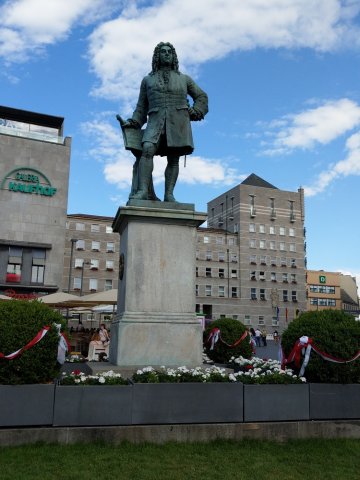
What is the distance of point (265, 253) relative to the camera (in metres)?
95.3

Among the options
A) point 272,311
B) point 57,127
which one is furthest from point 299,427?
point 272,311

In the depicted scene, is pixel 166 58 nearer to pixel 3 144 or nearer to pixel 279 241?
pixel 3 144

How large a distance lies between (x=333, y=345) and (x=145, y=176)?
4.98 meters

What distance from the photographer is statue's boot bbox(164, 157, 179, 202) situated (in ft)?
32.5

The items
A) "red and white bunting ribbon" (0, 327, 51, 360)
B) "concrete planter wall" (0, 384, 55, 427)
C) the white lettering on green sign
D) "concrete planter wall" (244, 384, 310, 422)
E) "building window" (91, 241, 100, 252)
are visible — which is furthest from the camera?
"building window" (91, 241, 100, 252)

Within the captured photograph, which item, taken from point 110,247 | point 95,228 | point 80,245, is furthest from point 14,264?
point 110,247

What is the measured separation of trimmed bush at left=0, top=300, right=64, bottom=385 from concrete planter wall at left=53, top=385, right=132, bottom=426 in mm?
556

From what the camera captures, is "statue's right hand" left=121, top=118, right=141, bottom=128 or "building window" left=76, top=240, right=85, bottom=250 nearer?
"statue's right hand" left=121, top=118, right=141, bottom=128

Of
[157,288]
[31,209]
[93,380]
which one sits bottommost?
[93,380]

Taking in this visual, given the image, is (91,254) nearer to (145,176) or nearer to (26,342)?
(145,176)

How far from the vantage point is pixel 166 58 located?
10.1 metres

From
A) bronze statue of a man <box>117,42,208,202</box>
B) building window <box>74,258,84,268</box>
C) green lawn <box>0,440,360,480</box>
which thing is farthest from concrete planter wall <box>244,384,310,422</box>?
building window <box>74,258,84,268</box>

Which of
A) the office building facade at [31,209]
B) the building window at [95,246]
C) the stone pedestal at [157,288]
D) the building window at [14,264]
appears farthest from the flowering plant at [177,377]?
the building window at [95,246]

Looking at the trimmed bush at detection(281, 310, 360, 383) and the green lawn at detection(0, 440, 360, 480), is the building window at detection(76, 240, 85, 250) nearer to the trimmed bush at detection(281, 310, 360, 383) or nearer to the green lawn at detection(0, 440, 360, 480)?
the trimmed bush at detection(281, 310, 360, 383)
